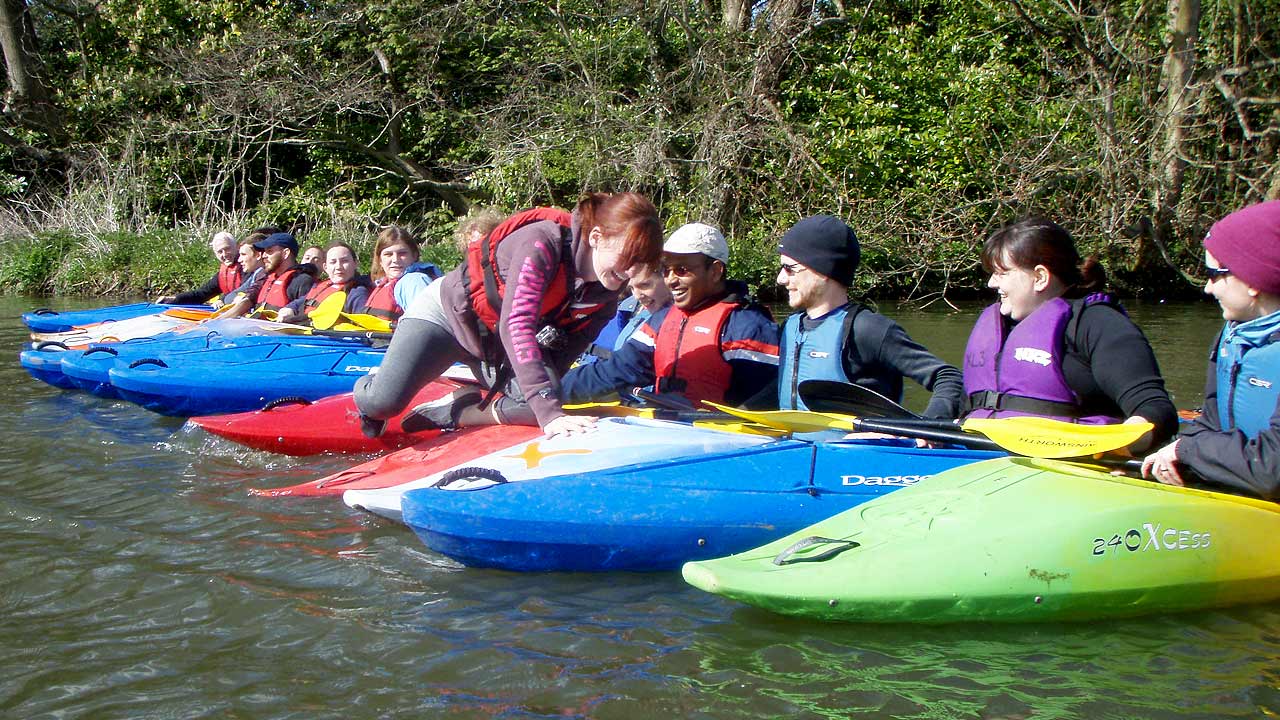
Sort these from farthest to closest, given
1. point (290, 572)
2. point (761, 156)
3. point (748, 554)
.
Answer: point (761, 156), point (290, 572), point (748, 554)

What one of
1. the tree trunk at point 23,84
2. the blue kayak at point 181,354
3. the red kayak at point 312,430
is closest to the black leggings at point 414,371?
the red kayak at point 312,430

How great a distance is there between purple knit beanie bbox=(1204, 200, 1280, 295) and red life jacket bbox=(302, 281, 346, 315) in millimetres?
5871

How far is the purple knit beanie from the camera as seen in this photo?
2998 millimetres

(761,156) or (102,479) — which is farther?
(761,156)

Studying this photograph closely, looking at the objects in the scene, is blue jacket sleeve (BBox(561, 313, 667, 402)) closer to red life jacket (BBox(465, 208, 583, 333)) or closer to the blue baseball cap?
red life jacket (BBox(465, 208, 583, 333))

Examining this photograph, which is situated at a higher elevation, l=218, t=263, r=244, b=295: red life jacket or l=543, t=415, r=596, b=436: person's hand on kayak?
l=218, t=263, r=244, b=295: red life jacket

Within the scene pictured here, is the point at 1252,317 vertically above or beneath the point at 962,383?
above

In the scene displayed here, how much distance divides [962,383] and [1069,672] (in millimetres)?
1356

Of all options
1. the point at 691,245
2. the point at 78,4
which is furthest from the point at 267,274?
the point at 78,4

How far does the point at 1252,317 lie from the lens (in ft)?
10.2

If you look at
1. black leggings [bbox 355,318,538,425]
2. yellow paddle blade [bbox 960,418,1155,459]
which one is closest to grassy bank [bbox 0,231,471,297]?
black leggings [bbox 355,318,538,425]

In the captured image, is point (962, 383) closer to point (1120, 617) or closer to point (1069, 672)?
point (1120, 617)

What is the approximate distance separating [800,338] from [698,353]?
43cm

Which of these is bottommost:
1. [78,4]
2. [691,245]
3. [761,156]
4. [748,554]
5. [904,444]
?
[748,554]
